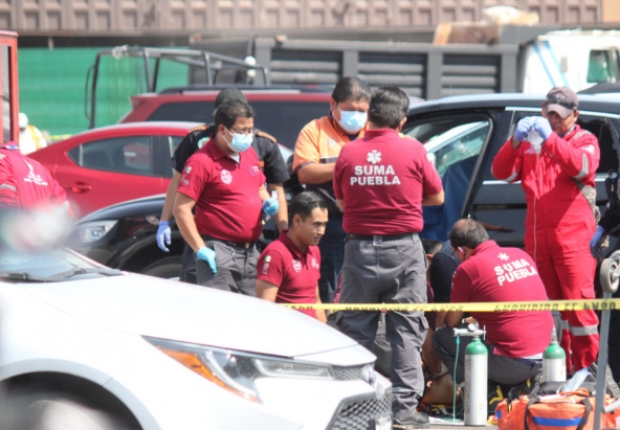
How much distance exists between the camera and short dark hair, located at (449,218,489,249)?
606 centimetres

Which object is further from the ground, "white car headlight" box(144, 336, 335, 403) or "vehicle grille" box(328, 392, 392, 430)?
"white car headlight" box(144, 336, 335, 403)

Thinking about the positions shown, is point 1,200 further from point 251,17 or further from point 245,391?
point 251,17

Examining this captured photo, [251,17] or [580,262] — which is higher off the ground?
[251,17]

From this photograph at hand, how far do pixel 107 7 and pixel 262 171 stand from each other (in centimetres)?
1663

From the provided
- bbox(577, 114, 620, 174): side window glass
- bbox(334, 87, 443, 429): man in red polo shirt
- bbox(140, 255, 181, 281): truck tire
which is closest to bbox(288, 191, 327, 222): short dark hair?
bbox(334, 87, 443, 429): man in red polo shirt

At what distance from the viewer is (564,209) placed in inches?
240

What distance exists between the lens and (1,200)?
5.74m

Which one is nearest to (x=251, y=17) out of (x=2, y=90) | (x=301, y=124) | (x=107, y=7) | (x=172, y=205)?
(x=107, y=7)

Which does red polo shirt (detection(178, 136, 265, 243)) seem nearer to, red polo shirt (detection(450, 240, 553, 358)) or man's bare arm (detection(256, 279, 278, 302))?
man's bare arm (detection(256, 279, 278, 302))

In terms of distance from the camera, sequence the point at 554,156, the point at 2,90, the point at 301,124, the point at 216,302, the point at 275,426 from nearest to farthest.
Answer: the point at 275,426, the point at 216,302, the point at 554,156, the point at 2,90, the point at 301,124

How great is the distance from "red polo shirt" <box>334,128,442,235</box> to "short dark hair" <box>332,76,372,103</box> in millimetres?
724

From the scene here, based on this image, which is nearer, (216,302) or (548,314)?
(216,302)

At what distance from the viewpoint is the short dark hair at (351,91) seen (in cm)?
630

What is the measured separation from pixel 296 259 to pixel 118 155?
4.76 meters
